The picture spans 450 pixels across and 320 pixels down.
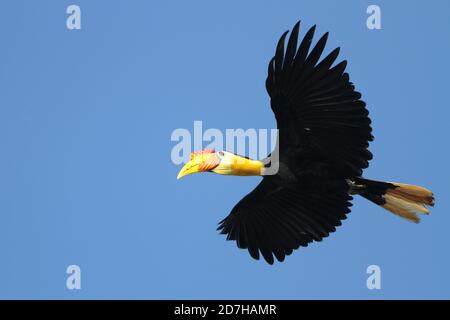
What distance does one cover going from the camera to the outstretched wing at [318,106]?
11.6 m

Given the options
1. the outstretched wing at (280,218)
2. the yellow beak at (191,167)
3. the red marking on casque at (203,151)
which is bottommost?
the outstretched wing at (280,218)

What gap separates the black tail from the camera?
1299 centimetres

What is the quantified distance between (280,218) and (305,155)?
5.15 ft

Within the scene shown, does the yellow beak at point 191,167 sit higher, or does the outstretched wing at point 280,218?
the yellow beak at point 191,167

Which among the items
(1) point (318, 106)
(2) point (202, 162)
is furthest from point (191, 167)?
(1) point (318, 106)

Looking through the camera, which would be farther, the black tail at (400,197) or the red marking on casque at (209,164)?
the black tail at (400,197)

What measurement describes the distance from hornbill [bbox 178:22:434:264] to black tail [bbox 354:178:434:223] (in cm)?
1

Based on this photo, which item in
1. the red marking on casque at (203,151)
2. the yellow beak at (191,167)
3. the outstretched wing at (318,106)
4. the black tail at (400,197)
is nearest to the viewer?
the outstretched wing at (318,106)

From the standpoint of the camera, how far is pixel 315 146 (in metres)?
12.3

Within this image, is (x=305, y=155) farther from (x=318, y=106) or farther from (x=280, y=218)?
(x=280, y=218)

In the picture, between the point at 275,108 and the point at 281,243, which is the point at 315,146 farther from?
the point at 281,243

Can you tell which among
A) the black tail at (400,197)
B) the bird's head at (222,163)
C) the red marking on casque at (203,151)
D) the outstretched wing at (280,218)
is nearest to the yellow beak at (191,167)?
the bird's head at (222,163)

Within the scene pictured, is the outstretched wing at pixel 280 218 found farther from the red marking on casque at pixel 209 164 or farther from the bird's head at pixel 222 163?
the red marking on casque at pixel 209 164

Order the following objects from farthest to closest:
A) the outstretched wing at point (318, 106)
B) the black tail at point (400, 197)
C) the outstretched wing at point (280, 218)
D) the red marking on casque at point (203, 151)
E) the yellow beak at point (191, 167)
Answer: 1. the outstretched wing at point (280, 218)
2. the black tail at point (400, 197)
3. the red marking on casque at point (203, 151)
4. the yellow beak at point (191, 167)
5. the outstretched wing at point (318, 106)
